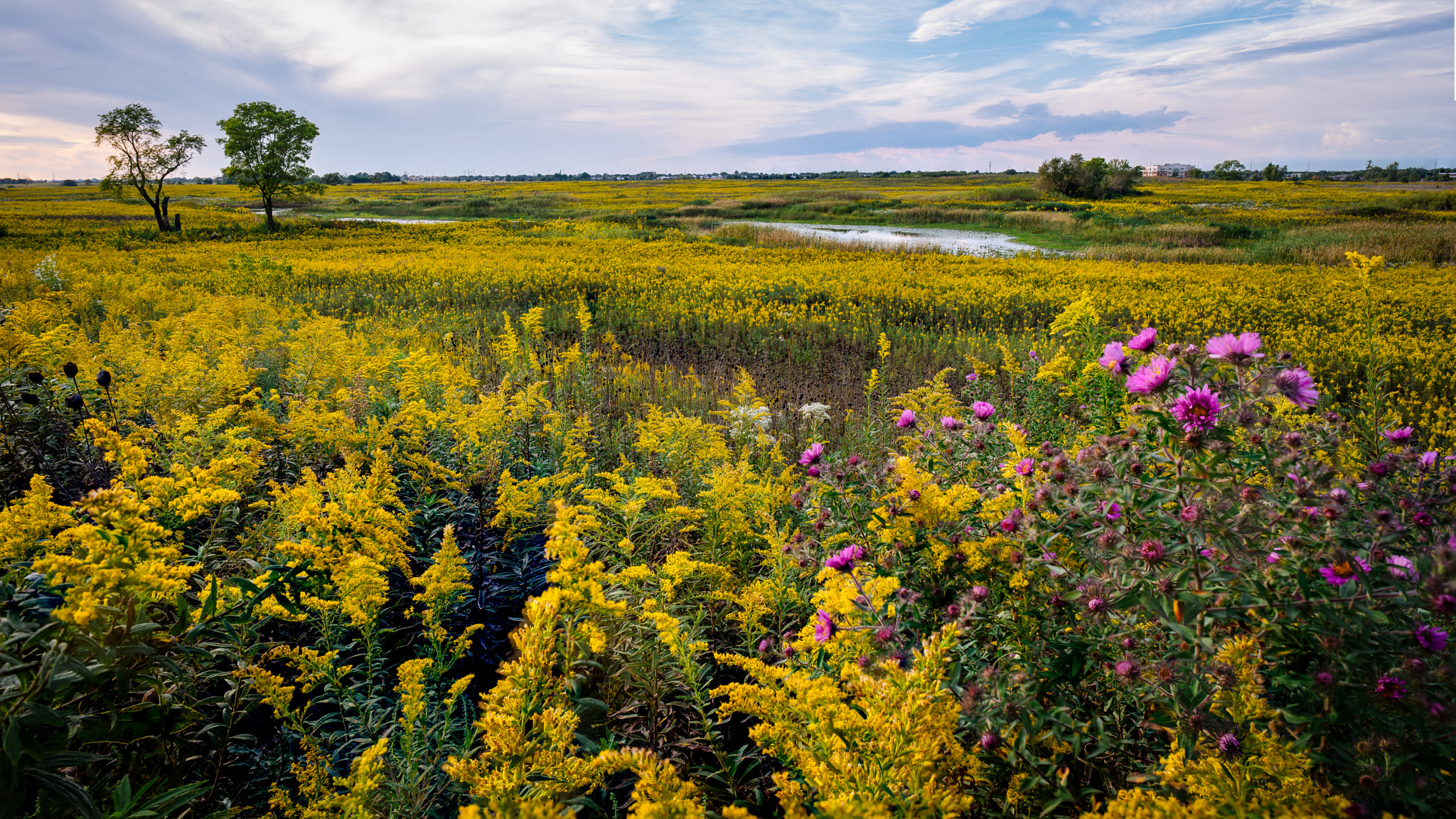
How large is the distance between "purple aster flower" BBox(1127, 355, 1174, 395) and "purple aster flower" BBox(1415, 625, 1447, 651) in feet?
2.42

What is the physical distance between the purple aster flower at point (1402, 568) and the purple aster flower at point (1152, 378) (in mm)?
707

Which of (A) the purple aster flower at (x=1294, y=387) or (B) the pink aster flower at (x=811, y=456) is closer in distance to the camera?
(A) the purple aster flower at (x=1294, y=387)

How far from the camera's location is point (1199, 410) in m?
1.61

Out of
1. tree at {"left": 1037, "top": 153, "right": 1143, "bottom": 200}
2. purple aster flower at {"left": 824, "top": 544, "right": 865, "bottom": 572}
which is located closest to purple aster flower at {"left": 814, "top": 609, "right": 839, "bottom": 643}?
purple aster flower at {"left": 824, "top": 544, "right": 865, "bottom": 572}

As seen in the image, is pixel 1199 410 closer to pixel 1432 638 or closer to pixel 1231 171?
pixel 1432 638

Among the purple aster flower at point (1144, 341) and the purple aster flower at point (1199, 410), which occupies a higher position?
the purple aster flower at point (1144, 341)

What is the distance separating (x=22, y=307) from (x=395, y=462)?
4040 mm

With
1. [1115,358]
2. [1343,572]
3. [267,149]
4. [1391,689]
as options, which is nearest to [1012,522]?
[1115,358]

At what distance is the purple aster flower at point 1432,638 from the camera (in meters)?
1.36

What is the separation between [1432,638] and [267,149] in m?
56.2

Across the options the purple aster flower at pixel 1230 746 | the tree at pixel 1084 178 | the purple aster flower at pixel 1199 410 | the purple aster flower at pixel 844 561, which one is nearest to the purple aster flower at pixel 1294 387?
the purple aster flower at pixel 1199 410

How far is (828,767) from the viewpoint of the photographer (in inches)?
57.9

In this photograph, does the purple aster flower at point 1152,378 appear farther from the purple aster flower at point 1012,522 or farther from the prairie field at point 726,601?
the purple aster flower at point 1012,522

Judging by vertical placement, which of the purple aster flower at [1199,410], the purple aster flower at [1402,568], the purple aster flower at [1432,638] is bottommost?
the purple aster flower at [1432,638]
